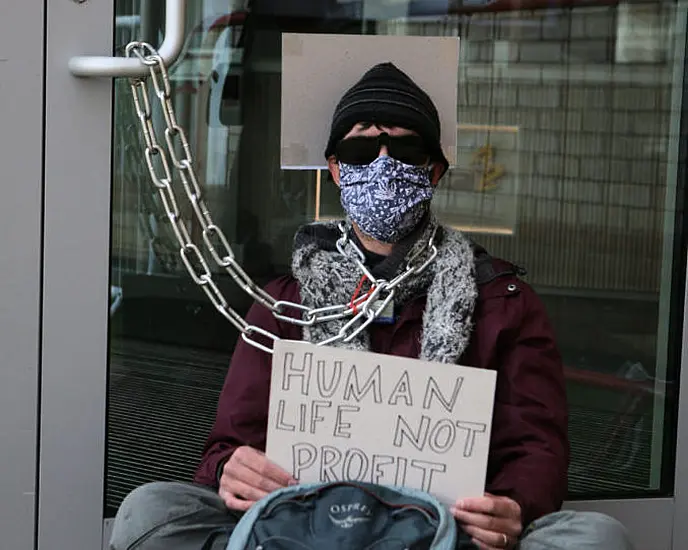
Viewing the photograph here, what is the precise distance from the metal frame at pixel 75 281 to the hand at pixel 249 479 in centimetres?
59

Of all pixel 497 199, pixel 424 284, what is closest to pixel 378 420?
pixel 424 284

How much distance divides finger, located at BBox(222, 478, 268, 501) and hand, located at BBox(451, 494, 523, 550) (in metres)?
0.34

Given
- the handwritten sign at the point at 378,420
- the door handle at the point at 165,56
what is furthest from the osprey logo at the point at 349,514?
the door handle at the point at 165,56

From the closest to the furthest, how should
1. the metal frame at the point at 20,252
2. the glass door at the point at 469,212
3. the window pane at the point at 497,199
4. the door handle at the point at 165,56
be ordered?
the door handle at the point at 165,56
the metal frame at the point at 20,252
the glass door at the point at 469,212
the window pane at the point at 497,199

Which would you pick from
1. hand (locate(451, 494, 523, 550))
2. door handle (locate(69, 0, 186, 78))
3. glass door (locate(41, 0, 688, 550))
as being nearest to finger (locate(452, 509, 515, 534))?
hand (locate(451, 494, 523, 550))

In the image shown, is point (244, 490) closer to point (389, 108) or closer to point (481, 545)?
point (481, 545)

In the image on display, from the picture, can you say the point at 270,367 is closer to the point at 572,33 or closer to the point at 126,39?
the point at 126,39

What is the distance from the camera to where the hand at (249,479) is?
7.50 ft

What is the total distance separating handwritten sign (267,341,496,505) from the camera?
89.2 inches

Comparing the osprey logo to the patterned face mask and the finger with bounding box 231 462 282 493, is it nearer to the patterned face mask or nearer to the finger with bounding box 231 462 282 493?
the finger with bounding box 231 462 282 493

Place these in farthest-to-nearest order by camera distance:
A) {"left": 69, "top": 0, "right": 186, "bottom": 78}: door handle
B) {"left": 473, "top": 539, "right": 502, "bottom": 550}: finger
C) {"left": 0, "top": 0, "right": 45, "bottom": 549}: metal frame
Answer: {"left": 0, "top": 0, "right": 45, "bottom": 549}: metal frame, {"left": 69, "top": 0, "right": 186, "bottom": 78}: door handle, {"left": 473, "top": 539, "right": 502, "bottom": 550}: finger

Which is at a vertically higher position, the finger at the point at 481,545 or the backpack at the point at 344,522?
the backpack at the point at 344,522

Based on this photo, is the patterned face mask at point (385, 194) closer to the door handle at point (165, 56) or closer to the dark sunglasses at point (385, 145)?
the dark sunglasses at point (385, 145)

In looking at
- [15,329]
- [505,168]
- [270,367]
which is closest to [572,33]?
[505,168]
